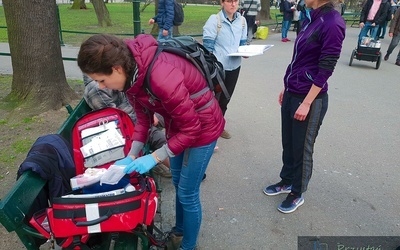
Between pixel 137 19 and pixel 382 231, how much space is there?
4.25 metres

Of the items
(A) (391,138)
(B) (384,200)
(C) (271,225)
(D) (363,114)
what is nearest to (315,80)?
(C) (271,225)

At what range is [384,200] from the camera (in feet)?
10.0

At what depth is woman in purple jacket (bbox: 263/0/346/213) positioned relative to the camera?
2178 millimetres

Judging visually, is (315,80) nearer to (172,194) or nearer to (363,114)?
(172,194)

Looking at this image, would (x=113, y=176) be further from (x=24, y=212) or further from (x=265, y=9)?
(x=265, y=9)

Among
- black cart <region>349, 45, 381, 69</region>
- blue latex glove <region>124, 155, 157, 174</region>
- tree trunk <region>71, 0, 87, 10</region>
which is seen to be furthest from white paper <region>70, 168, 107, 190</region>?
tree trunk <region>71, 0, 87, 10</region>

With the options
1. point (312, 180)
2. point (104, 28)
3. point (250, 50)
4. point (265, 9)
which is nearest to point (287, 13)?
point (265, 9)

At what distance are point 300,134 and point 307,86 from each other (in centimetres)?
39

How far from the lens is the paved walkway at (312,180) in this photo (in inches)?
106

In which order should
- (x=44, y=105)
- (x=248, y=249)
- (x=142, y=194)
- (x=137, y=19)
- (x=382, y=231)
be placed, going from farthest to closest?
1. (x=137, y=19)
2. (x=44, y=105)
3. (x=382, y=231)
4. (x=248, y=249)
5. (x=142, y=194)

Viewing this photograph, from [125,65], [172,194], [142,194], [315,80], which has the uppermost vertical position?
[125,65]

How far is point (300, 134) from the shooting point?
101 inches

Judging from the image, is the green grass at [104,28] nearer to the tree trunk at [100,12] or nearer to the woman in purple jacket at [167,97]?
the tree trunk at [100,12]

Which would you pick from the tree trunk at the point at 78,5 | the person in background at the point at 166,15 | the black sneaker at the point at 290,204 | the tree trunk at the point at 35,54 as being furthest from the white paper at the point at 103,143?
the tree trunk at the point at 78,5
